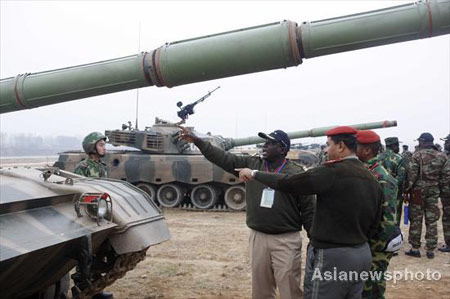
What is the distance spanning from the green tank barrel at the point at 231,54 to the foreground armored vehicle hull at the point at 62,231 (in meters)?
0.75

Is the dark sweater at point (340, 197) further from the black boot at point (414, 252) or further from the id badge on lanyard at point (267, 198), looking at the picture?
the black boot at point (414, 252)

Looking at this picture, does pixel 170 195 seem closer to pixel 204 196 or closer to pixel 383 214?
pixel 204 196

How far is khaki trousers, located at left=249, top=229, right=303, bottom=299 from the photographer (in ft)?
11.3

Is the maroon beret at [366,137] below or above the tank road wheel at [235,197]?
above

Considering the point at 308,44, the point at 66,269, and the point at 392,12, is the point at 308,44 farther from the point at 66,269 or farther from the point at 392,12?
the point at 66,269

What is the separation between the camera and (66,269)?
3.73 m

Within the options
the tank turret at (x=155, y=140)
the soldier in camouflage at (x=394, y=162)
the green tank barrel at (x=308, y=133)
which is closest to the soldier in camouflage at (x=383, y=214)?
the soldier in camouflage at (x=394, y=162)

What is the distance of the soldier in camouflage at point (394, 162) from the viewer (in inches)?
255

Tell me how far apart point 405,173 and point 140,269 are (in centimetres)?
416

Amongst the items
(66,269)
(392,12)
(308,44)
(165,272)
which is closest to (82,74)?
(66,269)

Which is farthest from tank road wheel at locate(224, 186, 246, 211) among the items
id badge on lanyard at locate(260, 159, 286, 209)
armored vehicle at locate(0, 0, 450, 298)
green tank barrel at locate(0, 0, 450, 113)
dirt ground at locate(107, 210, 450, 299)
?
id badge on lanyard at locate(260, 159, 286, 209)

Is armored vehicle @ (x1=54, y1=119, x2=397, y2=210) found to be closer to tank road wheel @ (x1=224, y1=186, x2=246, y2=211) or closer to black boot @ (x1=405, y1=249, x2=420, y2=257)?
tank road wheel @ (x1=224, y1=186, x2=246, y2=211)

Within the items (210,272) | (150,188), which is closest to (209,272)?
(210,272)

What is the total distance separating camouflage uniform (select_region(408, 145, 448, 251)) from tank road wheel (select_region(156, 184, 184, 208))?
675cm
